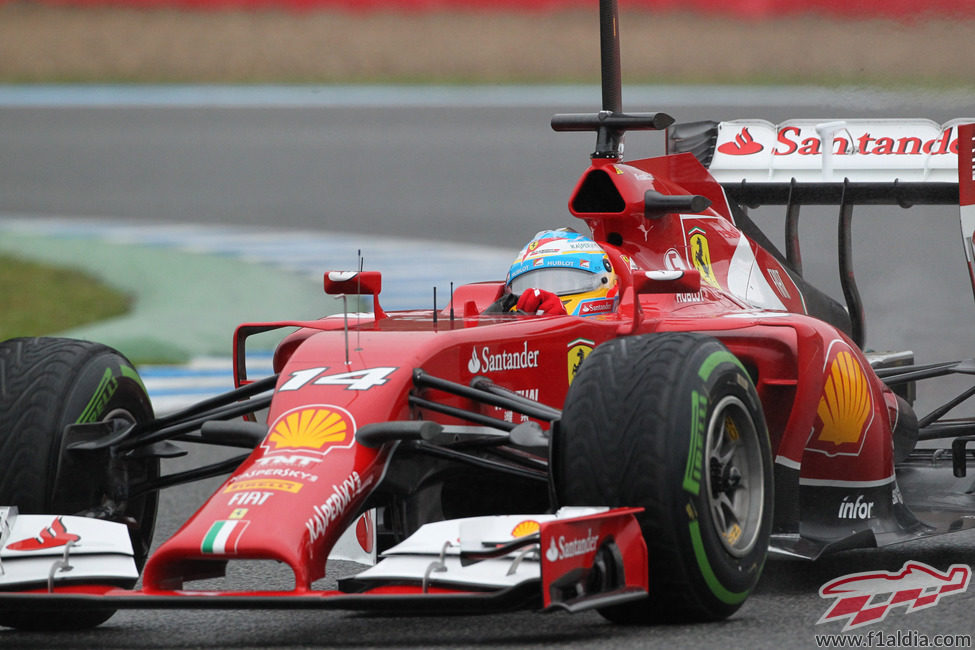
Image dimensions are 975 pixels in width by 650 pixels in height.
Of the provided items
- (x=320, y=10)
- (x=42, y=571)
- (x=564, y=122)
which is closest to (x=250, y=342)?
(x=564, y=122)

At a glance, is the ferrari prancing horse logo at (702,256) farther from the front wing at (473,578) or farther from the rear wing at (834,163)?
the front wing at (473,578)

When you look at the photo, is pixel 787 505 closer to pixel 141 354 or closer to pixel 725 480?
pixel 725 480

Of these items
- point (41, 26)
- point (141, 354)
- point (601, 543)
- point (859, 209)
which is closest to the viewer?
point (601, 543)

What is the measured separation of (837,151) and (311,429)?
13.2ft

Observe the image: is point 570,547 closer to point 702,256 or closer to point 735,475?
point 735,475

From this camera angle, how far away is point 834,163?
8219 millimetres

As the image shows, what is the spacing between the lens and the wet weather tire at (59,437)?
550 cm

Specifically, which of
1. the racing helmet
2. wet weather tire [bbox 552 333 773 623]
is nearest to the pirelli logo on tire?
wet weather tire [bbox 552 333 773 623]

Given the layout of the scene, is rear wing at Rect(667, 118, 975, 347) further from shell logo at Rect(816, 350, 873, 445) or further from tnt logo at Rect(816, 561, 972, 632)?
tnt logo at Rect(816, 561, 972, 632)

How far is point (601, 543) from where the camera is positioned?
475cm

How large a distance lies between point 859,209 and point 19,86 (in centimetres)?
1308

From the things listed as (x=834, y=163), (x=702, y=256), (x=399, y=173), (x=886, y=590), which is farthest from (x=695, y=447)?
(x=399, y=173)

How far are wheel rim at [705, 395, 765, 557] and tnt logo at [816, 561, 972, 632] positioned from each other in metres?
0.38

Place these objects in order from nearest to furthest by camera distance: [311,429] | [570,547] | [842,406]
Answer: [570,547] → [311,429] → [842,406]
